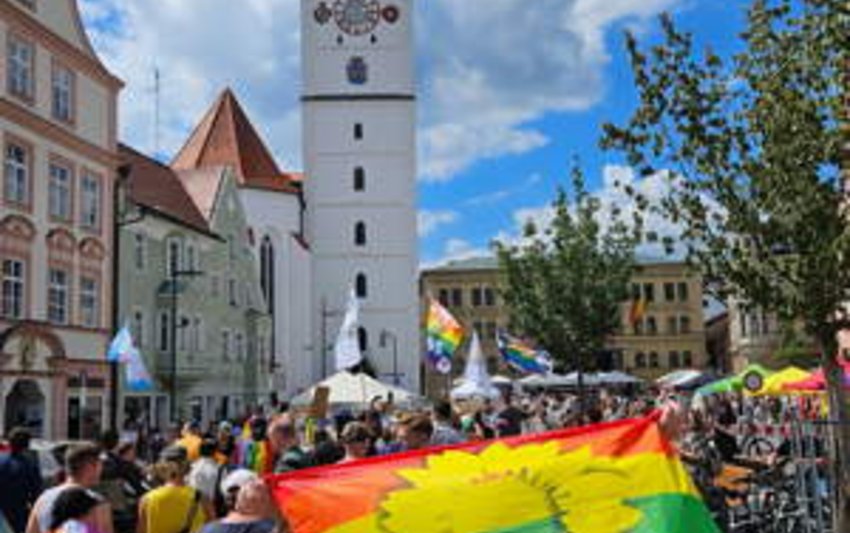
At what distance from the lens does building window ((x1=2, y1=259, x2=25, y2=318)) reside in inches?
1073

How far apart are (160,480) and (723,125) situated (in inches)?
258

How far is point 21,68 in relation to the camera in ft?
93.2

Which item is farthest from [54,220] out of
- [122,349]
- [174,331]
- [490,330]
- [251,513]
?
[490,330]

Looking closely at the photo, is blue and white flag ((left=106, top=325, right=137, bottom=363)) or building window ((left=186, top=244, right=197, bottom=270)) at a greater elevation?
building window ((left=186, top=244, right=197, bottom=270))

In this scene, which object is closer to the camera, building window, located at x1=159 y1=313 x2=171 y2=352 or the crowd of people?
the crowd of people

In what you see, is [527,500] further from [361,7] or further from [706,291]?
[361,7]

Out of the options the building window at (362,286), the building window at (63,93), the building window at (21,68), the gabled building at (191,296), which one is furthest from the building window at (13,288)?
the building window at (362,286)

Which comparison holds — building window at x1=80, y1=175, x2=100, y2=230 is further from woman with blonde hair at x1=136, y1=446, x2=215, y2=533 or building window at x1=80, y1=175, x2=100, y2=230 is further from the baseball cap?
the baseball cap

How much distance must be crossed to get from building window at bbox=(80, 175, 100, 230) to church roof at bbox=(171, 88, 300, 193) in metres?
36.1

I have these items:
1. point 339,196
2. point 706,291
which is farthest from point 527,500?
point 339,196

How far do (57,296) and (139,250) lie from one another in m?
7.88

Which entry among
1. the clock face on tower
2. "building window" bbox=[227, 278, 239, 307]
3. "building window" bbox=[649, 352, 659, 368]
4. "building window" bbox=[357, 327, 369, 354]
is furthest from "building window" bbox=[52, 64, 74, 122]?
"building window" bbox=[649, 352, 659, 368]

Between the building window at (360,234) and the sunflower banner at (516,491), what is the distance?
65239 millimetres

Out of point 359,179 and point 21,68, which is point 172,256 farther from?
point 359,179
